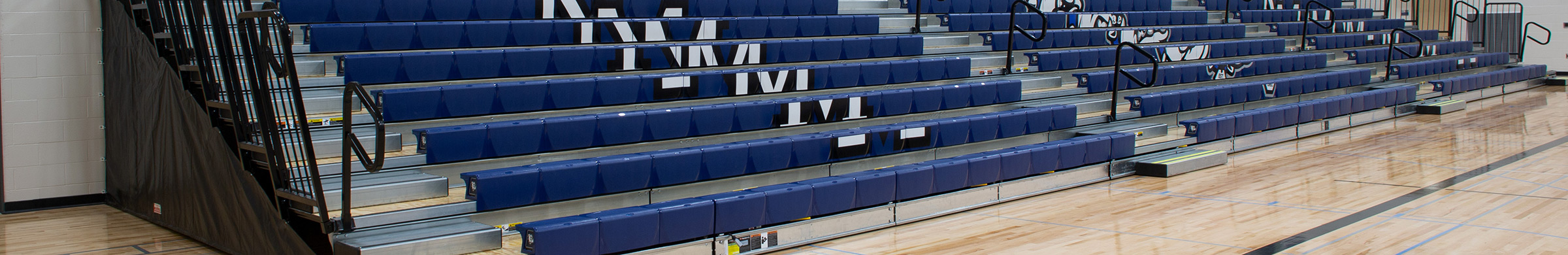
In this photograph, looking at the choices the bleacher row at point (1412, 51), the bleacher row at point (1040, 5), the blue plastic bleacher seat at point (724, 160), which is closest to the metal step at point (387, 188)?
the blue plastic bleacher seat at point (724, 160)

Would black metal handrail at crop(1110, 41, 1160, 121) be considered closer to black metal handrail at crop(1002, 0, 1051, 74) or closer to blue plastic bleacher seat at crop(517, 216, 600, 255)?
black metal handrail at crop(1002, 0, 1051, 74)

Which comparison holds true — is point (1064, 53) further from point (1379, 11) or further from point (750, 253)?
point (1379, 11)

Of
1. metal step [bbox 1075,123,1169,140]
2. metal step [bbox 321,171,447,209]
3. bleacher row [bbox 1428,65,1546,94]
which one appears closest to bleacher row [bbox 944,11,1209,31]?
metal step [bbox 1075,123,1169,140]

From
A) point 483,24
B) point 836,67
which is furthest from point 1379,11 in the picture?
point 483,24

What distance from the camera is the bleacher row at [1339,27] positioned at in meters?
7.53

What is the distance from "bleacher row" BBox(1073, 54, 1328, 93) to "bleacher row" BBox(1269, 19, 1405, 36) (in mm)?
359

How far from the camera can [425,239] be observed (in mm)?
2443

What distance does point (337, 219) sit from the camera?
8.03 ft

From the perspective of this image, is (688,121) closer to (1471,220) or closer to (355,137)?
(355,137)

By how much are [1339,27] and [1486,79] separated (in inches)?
39.1

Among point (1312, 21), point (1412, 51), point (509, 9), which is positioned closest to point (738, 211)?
point (509, 9)

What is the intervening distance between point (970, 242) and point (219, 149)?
1922mm

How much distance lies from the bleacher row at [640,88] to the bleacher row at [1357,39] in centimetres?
387

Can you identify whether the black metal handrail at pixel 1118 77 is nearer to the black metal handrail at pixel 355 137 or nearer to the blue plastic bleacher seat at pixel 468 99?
the blue plastic bleacher seat at pixel 468 99
